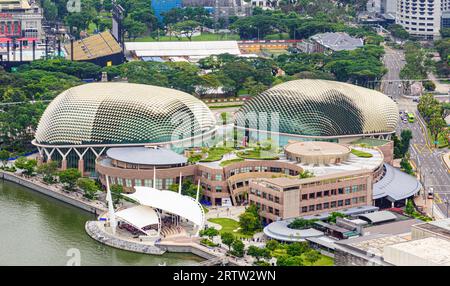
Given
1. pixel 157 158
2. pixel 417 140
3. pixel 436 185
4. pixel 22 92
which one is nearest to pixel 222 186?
pixel 157 158

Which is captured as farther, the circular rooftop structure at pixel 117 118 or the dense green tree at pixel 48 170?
the circular rooftop structure at pixel 117 118

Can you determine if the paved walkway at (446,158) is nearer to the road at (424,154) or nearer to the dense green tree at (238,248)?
the road at (424,154)

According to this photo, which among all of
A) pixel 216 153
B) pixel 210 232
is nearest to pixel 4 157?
pixel 216 153

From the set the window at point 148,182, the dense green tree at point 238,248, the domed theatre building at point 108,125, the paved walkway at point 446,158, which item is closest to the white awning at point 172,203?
the dense green tree at point 238,248

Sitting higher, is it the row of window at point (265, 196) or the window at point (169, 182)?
the row of window at point (265, 196)

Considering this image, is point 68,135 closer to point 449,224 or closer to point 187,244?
point 187,244

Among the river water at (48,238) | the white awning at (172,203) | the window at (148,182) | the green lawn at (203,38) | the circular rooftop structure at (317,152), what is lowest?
the river water at (48,238)
